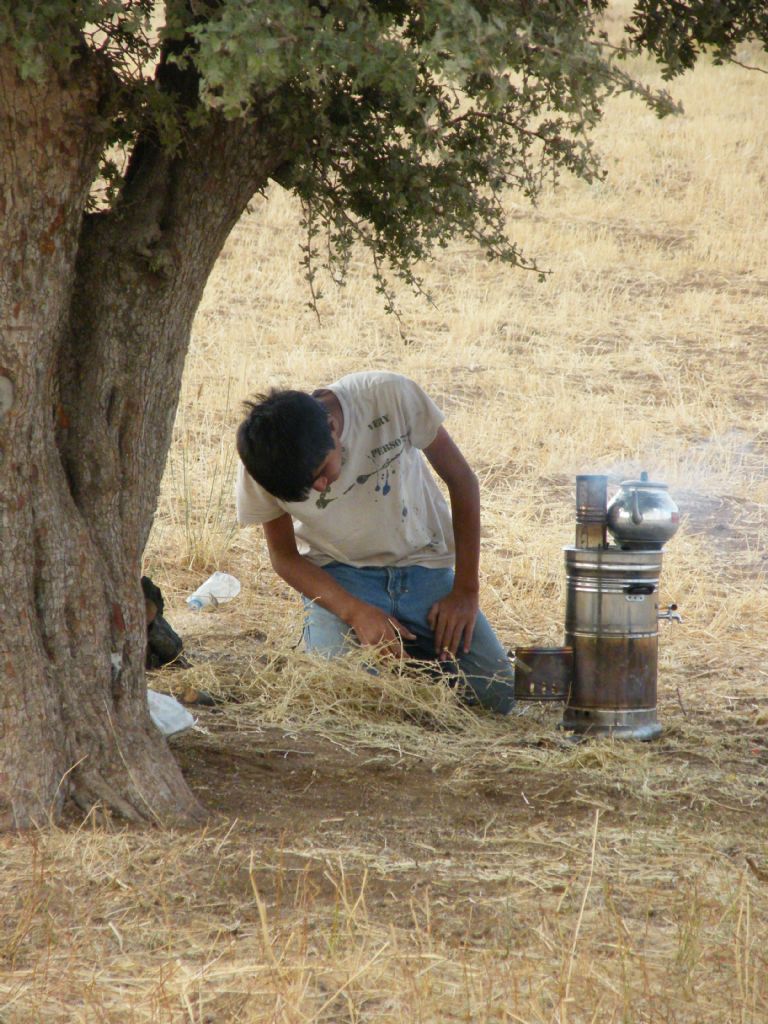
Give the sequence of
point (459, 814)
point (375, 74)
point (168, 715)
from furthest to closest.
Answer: point (168, 715)
point (459, 814)
point (375, 74)

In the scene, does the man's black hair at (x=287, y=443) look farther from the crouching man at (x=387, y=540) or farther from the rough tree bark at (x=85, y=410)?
the rough tree bark at (x=85, y=410)

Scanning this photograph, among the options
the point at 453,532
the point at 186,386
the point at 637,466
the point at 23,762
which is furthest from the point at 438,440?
the point at 186,386

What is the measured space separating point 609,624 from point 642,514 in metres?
0.47

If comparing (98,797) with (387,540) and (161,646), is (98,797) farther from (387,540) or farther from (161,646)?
(387,540)

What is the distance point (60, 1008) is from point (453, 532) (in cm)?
346

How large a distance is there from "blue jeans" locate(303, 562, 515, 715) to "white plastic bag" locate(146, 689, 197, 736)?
3.96 feet

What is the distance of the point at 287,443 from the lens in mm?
4648

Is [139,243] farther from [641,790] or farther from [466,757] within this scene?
[641,790]

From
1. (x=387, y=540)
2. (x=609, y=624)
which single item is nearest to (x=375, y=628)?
(x=387, y=540)

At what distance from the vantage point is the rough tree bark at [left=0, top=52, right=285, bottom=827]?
343 cm

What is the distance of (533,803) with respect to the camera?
413 centimetres

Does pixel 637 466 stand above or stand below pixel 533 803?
above

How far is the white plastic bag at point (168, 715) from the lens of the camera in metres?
4.37

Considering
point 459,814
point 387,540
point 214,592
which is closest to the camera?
point 459,814
